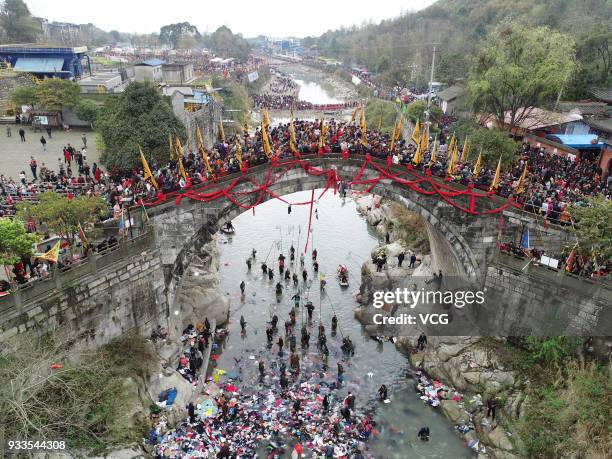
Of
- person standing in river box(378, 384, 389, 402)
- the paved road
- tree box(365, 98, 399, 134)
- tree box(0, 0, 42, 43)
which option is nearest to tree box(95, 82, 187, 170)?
the paved road

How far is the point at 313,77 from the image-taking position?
15588cm

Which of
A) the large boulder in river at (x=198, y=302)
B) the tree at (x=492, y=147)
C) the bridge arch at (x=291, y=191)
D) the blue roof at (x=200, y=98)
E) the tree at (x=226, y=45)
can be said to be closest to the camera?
the bridge arch at (x=291, y=191)

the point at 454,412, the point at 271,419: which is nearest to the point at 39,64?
the point at 271,419

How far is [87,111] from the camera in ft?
138

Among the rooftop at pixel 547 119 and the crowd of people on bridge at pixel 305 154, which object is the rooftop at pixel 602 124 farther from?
the crowd of people on bridge at pixel 305 154

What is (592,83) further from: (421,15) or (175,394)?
(421,15)

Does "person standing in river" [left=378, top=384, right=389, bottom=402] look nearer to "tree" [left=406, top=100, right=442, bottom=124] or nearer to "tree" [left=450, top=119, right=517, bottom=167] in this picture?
"tree" [left=450, top=119, right=517, bottom=167]

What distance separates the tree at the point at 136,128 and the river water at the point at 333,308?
9.76 metres

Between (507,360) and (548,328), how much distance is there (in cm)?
234

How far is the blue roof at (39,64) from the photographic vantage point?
53.7 metres

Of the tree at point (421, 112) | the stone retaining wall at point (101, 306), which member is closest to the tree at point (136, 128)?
the stone retaining wall at point (101, 306)

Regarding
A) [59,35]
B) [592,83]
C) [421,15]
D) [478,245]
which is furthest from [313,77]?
[478,245]

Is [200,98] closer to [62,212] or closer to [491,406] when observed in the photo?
[62,212]

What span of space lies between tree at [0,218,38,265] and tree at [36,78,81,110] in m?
29.0
